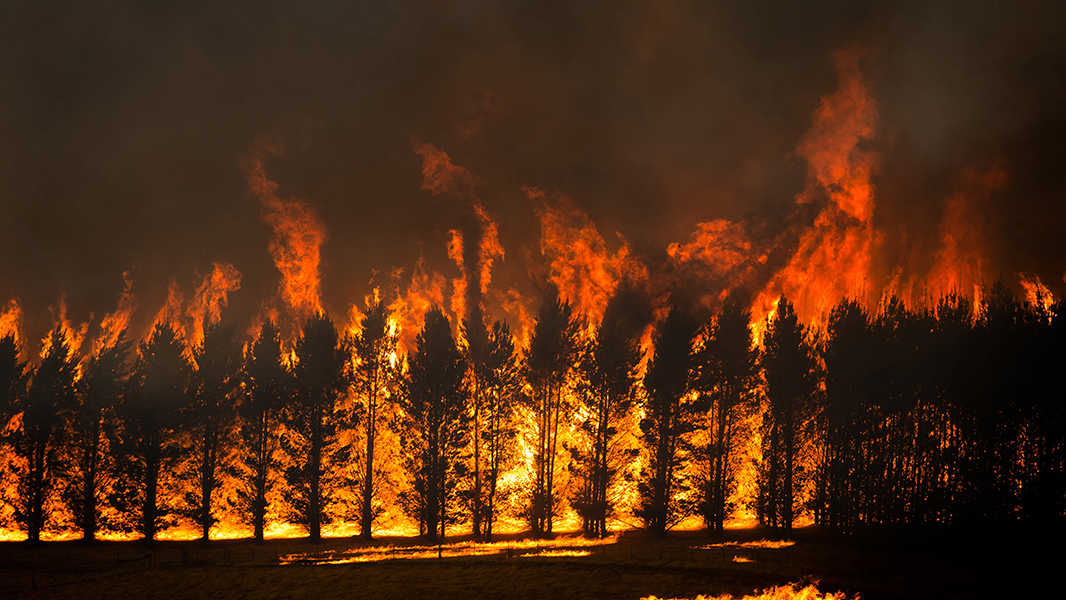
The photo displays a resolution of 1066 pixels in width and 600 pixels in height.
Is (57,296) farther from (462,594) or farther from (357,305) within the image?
(462,594)

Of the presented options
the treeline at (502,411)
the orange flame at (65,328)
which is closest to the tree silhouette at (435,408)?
the treeline at (502,411)

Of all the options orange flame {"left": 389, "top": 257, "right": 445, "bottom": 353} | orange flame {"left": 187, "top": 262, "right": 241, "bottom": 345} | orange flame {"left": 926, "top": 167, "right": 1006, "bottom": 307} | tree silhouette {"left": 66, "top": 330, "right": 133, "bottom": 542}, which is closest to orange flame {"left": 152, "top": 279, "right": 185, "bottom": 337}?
orange flame {"left": 187, "top": 262, "right": 241, "bottom": 345}

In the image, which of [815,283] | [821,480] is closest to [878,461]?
[821,480]

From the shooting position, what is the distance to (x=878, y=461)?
45844 millimetres

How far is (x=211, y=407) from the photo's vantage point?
46.3m

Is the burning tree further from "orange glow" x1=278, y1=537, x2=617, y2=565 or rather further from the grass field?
the grass field

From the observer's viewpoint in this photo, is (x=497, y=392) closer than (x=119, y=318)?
Yes

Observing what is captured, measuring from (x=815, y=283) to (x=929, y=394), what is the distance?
2469cm

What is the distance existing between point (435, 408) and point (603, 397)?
12.8m

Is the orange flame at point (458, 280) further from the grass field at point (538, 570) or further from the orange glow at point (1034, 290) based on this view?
the orange glow at point (1034, 290)

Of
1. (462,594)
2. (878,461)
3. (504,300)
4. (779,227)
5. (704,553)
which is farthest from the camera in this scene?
(504,300)

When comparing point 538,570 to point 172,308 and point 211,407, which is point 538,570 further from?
point 172,308

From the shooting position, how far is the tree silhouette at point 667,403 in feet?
150

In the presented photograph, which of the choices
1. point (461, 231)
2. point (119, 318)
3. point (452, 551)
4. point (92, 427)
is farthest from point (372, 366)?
point (119, 318)
